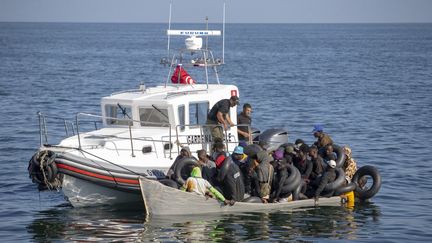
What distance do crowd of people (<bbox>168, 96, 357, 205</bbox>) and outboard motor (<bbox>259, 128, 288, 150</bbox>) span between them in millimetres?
281

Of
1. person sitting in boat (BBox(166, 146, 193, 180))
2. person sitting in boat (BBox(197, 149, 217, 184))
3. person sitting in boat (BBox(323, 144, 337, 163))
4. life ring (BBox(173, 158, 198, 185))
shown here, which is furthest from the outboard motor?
life ring (BBox(173, 158, 198, 185))

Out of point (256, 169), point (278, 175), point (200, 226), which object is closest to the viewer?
point (200, 226)

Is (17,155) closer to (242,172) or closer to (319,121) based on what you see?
(242,172)

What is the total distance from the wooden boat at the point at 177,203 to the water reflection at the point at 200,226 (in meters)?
0.16

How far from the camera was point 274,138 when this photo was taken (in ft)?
75.5

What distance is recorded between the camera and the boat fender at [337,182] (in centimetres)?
2133

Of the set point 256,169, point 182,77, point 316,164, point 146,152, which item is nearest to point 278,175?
point 256,169

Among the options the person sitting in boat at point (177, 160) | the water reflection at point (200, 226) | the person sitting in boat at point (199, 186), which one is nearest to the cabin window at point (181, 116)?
the person sitting in boat at point (177, 160)

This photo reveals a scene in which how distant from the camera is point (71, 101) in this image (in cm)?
4550

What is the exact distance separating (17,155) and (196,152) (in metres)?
9.90

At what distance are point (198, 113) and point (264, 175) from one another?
2.57 meters

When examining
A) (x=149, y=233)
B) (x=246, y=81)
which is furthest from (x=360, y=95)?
(x=149, y=233)

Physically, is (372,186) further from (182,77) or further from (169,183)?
(182,77)

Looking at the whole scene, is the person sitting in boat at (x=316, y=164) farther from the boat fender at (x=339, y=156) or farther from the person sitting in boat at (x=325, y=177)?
the boat fender at (x=339, y=156)
